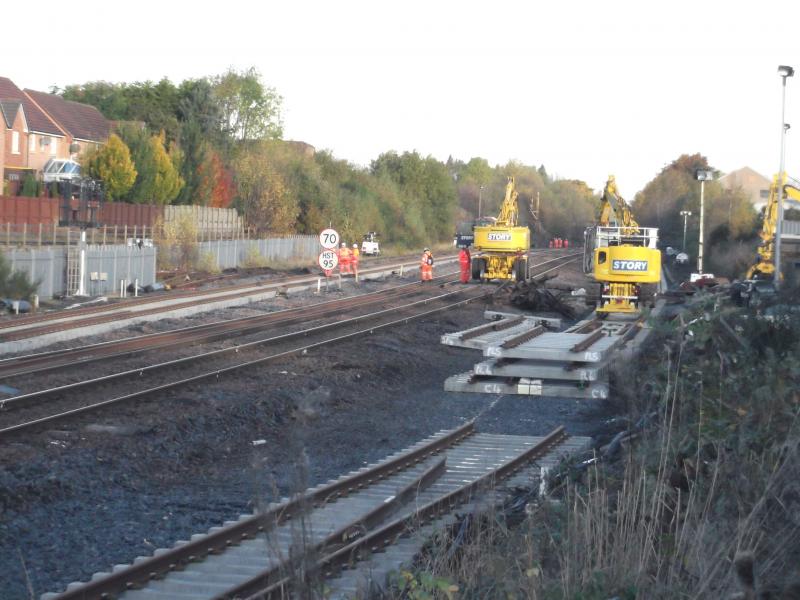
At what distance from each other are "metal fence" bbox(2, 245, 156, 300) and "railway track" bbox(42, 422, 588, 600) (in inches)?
882

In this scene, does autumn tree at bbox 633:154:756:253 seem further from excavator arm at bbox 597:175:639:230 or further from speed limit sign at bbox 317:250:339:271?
speed limit sign at bbox 317:250:339:271

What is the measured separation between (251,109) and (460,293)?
6834 centimetres

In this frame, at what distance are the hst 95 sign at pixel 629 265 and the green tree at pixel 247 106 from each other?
242 feet

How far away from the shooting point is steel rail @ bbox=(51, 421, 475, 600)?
6484 millimetres

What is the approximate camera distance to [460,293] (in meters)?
38.8

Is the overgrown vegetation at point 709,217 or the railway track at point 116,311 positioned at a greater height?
the overgrown vegetation at point 709,217

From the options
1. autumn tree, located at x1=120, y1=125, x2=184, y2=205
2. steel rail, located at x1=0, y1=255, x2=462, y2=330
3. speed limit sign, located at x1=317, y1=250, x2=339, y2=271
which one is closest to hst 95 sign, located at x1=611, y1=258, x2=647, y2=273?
speed limit sign, located at x1=317, y1=250, x2=339, y2=271

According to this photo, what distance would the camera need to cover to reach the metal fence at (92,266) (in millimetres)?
31062

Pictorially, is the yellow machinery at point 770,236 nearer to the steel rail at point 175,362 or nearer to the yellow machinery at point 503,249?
the yellow machinery at point 503,249

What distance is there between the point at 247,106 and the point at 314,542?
100 metres

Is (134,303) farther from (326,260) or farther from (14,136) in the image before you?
(14,136)

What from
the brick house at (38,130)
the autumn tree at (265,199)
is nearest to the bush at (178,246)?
the autumn tree at (265,199)

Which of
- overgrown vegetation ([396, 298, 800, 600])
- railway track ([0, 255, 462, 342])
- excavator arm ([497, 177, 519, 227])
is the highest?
excavator arm ([497, 177, 519, 227])

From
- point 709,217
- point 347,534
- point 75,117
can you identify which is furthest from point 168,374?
point 75,117
